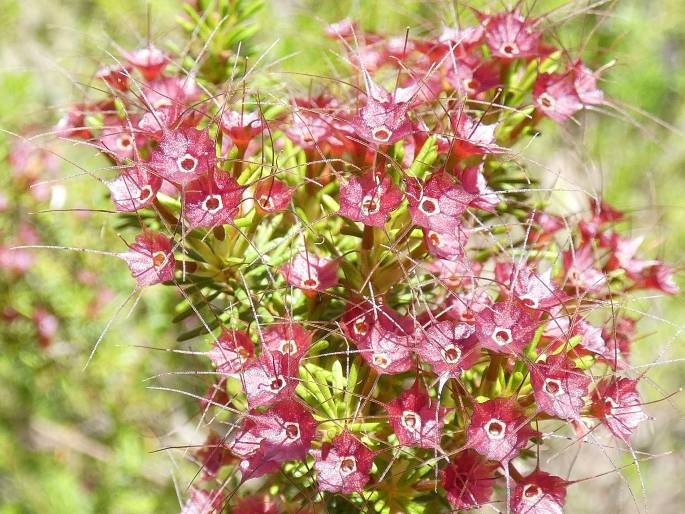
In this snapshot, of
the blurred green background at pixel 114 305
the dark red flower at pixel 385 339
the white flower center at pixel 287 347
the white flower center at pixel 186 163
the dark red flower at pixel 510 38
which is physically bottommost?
the blurred green background at pixel 114 305

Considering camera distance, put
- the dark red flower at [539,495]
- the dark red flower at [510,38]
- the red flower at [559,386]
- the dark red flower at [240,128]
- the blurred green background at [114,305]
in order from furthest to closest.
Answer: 1. the blurred green background at [114,305]
2. the dark red flower at [510,38]
3. the dark red flower at [240,128]
4. the dark red flower at [539,495]
5. the red flower at [559,386]

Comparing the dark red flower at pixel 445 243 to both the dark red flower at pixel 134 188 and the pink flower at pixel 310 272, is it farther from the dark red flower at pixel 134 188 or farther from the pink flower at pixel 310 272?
the dark red flower at pixel 134 188

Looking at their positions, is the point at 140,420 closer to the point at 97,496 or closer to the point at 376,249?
the point at 97,496

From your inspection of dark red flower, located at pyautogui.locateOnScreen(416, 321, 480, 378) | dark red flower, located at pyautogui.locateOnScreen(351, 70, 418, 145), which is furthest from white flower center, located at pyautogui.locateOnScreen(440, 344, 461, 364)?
dark red flower, located at pyautogui.locateOnScreen(351, 70, 418, 145)

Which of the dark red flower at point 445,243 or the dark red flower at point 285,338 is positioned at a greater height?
the dark red flower at point 445,243

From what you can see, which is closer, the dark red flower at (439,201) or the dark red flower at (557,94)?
the dark red flower at (439,201)

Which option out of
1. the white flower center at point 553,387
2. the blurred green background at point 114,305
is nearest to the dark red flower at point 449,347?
the white flower center at point 553,387

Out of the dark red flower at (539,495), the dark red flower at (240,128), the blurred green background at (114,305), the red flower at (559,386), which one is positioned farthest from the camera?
the blurred green background at (114,305)

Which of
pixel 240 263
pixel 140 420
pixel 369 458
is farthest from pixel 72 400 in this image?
pixel 369 458
